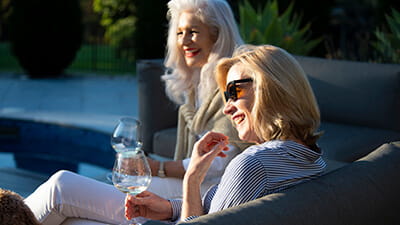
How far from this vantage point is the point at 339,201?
4.33 ft

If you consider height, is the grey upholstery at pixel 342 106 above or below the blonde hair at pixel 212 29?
below

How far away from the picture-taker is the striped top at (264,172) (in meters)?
1.44

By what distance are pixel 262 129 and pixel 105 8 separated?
13.0m

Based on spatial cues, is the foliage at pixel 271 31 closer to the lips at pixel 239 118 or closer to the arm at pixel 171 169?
the arm at pixel 171 169

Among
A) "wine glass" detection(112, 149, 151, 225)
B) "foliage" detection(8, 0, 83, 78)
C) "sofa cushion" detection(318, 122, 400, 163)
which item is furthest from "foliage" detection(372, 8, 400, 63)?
"foliage" detection(8, 0, 83, 78)

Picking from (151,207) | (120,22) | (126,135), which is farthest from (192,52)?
(120,22)

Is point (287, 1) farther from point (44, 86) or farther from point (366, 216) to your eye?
point (366, 216)

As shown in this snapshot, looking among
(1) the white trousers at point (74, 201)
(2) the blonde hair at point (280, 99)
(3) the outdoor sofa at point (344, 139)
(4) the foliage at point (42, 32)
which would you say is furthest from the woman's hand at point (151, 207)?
(4) the foliage at point (42, 32)

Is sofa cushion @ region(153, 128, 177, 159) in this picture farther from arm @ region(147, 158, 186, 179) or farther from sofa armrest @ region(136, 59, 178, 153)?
arm @ region(147, 158, 186, 179)

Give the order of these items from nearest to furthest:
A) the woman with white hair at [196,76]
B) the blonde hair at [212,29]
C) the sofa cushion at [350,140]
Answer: the woman with white hair at [196,76], the blonde hair at [212,29], the sofa cushion at [350,140]

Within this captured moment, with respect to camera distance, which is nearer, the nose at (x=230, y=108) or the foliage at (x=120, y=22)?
the nose at (x=230, y=108)

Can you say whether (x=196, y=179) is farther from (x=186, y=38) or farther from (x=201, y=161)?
(x=186, y=38)

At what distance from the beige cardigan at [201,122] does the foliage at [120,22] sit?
35.3 ft

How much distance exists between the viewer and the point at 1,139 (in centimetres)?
578
